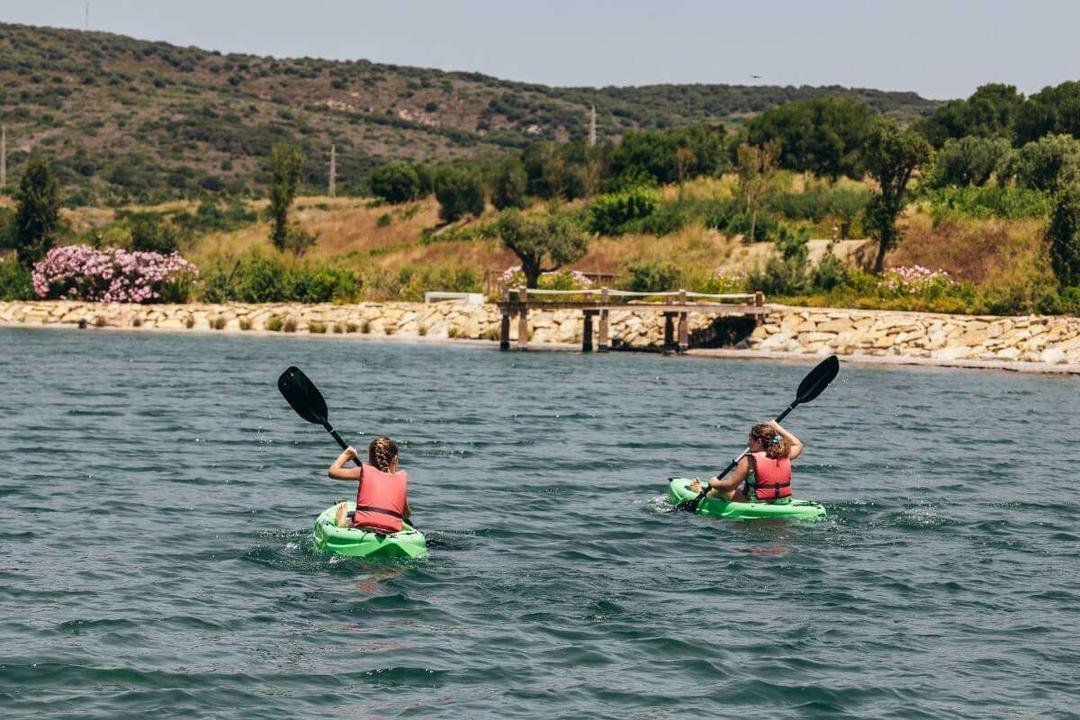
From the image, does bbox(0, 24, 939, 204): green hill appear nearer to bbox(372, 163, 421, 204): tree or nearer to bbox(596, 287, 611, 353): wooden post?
bbox(372, 163, 421, 204): tree

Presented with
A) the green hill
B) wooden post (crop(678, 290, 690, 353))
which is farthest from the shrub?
the green hill

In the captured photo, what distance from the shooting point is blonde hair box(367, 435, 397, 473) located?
1527cm

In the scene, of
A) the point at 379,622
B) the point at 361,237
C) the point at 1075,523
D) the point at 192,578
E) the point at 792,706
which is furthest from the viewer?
the point at 361,237

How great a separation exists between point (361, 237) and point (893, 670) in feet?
208

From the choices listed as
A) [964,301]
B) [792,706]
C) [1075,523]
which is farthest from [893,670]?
[964,301]

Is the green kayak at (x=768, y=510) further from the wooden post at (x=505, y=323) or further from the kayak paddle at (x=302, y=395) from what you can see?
the wooden post at (x=505, y=323)

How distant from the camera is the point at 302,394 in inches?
728

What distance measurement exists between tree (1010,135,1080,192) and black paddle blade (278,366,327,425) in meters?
43.5

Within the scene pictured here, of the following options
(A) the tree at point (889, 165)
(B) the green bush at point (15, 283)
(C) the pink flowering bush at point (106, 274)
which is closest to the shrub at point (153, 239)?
(C) the pink flowering bush at point (106, 274)

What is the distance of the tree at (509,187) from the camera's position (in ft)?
239

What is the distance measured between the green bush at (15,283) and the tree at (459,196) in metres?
19.9

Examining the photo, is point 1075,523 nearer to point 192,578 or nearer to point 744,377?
point 192,578

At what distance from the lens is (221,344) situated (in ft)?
160

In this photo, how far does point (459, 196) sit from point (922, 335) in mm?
31391
